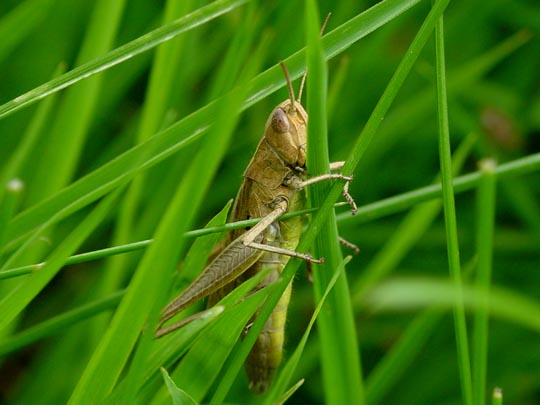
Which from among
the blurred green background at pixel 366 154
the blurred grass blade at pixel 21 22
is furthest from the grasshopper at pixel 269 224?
the blurred grass blade at pixel 21 22

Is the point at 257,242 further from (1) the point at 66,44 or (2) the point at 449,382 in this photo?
(1) the point at 66,44

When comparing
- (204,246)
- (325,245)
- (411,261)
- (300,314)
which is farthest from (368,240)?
(325,245)

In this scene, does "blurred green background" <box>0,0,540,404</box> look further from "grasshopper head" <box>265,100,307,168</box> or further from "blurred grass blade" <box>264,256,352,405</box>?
"blurred grass blade" <box>264,256,352,405</box>

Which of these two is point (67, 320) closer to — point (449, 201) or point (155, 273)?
point (155, 273)

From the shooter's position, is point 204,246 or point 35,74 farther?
point 35,74

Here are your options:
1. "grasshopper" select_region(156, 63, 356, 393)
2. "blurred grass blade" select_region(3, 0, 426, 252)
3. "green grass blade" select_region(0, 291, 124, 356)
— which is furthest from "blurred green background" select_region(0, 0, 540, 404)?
"blurred grass blade" select_region(3, 0, 426, 252)

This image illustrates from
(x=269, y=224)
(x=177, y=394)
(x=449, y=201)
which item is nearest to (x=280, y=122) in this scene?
(x=269, y=224)

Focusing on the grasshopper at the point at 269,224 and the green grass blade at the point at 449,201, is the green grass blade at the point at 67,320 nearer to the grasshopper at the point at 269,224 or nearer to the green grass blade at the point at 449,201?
the grasshopper at the point at 269,224
